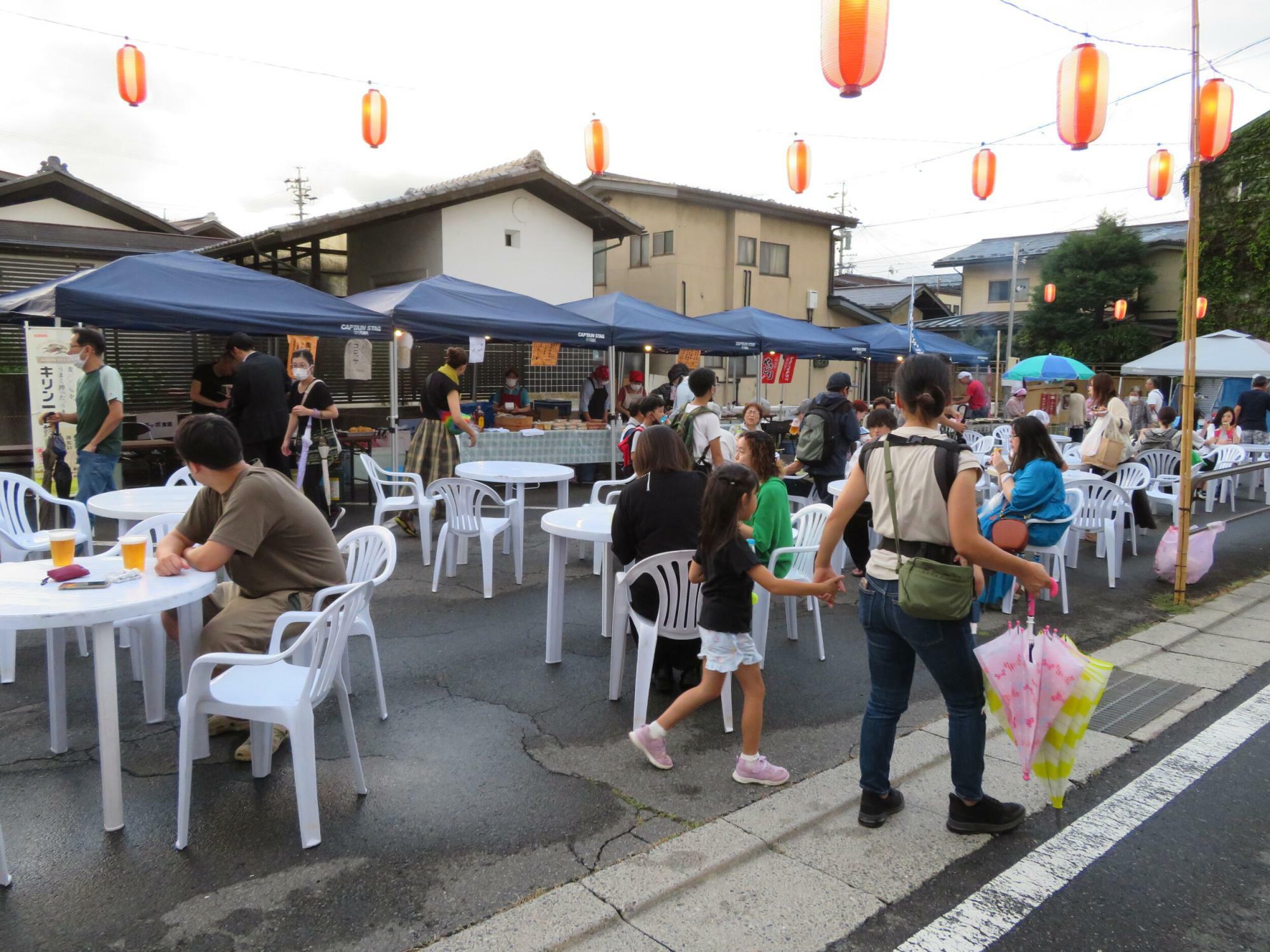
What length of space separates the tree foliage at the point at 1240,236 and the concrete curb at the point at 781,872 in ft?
68.1

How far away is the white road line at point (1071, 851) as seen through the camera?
2377 mm

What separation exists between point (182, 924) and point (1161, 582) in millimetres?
7186

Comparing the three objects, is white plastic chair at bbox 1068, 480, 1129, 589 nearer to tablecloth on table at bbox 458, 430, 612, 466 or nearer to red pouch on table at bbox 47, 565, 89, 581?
tablecloth on table at bbox 458, 430, 612, 466

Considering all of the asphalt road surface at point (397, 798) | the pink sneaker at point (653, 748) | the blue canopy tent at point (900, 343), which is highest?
the blue canopy tent at point (900, 343)

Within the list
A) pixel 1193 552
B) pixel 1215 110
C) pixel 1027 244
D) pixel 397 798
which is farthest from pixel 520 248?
pixel 1027 244

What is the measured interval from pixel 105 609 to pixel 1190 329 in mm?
6607

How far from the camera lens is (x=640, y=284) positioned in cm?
2027

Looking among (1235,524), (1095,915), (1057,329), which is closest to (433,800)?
(1095,915)

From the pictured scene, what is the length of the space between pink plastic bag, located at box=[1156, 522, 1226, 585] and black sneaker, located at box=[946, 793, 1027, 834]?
4353 mm

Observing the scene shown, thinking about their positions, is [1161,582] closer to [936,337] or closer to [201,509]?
[201,509]

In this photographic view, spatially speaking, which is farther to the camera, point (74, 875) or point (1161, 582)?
point (1161, 582)

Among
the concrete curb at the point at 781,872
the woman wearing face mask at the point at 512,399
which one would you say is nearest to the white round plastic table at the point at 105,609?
the concrete curb at the point at 781,872

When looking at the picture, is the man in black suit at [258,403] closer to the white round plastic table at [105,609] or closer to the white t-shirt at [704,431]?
the white t-shirt at [704,431]

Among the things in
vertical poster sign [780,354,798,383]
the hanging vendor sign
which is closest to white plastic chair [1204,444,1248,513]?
vertical poster sign [780,354,798,383]
